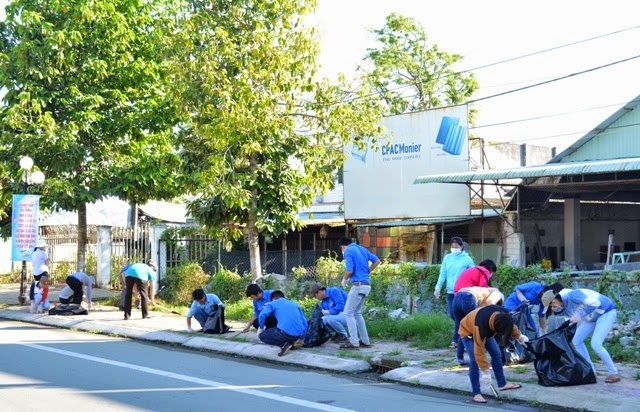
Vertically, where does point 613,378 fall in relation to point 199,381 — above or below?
above

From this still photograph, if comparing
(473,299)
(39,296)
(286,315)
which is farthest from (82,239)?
(473,299)

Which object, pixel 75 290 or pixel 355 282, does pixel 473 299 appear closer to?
pixel 355 282

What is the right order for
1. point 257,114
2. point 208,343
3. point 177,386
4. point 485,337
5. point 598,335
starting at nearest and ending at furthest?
point 485,337 < point 598,335 < point 177,386 < point 208,343 < point 257,114

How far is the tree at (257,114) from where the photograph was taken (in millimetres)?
16703

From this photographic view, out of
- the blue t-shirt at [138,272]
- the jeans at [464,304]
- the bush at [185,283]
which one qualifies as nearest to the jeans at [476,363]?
the jeans at [464,304]

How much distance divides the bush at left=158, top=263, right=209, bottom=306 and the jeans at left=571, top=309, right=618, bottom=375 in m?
12.7

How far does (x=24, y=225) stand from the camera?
20.3 m

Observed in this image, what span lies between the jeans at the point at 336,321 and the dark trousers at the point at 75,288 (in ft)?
24.9

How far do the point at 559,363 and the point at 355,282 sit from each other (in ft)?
13.0

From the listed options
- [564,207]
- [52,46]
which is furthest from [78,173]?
[564,207]

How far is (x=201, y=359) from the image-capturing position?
13211 millimetres

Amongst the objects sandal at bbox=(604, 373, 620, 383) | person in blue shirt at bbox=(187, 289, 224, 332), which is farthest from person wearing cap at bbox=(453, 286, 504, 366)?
person in blue shirt at bbox=(187, 289, 224, 332)

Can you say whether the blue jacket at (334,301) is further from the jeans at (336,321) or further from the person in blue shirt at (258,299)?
the person in blue shirt at (258,299)

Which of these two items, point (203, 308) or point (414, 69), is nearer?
point (203, 308)
